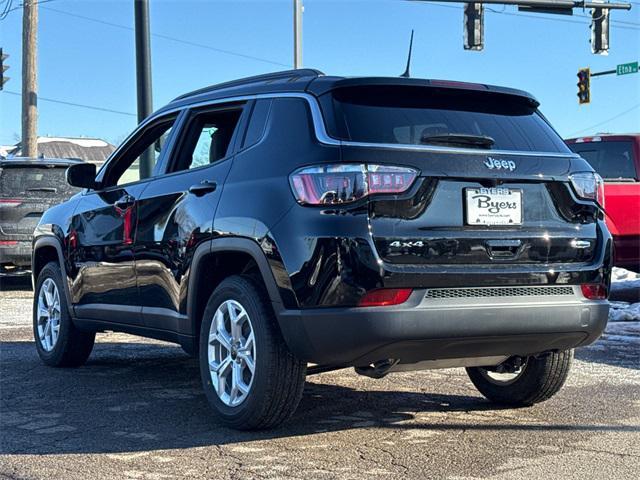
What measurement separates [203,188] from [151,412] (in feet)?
4.30

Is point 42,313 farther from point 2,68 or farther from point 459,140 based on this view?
point 2,68

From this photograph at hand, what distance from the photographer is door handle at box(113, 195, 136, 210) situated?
20.3 feet

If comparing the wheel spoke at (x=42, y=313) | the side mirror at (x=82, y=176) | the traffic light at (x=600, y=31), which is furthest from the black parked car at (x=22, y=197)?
the traffic light at (x=600, y=31)

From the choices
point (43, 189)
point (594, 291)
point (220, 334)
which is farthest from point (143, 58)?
point (594, 291)

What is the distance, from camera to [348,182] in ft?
14.7

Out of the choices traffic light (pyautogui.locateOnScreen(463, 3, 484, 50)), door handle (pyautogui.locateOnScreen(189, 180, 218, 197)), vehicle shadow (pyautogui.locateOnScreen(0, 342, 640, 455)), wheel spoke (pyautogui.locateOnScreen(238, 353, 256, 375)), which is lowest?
vehicle shadow (pyautogui.locateOnScreen(0, 342, 640, 455))

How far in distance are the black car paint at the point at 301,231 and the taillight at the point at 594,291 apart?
0.03m

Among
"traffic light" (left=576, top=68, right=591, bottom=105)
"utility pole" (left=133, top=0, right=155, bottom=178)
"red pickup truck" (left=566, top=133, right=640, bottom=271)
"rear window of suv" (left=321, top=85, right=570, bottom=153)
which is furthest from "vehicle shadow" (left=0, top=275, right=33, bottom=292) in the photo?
"traffic light" (left=576, top=68, right=591, bottom=105)

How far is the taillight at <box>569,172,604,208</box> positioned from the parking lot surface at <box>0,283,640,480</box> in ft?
3.99

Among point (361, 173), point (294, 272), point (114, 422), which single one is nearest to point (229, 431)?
point (114, 422)

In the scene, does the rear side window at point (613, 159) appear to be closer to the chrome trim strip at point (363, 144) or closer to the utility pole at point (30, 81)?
the chrome trim strip at point (363, 144)

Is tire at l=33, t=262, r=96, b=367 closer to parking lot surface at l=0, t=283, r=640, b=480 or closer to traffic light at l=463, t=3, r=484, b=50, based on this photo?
parking lot surface at l=0, t=283, r=640, b=480

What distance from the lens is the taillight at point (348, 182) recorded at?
448cm

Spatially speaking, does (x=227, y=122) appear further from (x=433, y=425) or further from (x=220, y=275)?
(x=433, y=425)
